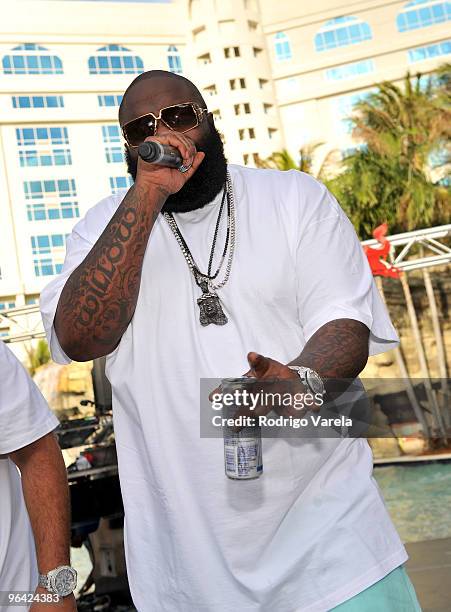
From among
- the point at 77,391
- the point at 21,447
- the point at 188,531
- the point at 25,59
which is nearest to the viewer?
the point at 188,531

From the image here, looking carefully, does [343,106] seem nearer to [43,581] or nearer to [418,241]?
[418,241]

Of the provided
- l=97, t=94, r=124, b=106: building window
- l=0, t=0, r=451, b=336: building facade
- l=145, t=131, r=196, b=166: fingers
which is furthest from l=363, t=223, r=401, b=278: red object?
l=97, t=94, r=124, b=106: building window

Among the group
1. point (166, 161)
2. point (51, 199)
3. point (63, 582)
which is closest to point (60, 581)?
point (63, 582)

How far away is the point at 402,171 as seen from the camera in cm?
3378

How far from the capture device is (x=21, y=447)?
252 cm

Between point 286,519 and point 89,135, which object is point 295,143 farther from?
point 286,519

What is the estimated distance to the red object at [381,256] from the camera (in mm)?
26094

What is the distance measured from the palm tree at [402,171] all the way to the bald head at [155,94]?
3104cm

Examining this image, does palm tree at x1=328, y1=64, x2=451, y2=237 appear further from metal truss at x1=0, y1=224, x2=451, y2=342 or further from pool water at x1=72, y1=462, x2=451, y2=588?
pool water at x1=72, y1=462, x2=451, y2=588

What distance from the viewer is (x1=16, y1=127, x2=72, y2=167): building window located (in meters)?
61.2

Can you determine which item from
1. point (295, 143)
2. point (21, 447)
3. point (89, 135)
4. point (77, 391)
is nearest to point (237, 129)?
point (295, 143)

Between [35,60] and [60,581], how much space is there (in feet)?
210

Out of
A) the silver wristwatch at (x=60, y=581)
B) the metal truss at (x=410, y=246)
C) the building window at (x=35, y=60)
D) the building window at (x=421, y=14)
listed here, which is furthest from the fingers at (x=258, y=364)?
the building window at (x=421, y=14)

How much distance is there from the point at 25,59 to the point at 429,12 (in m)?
26.8
